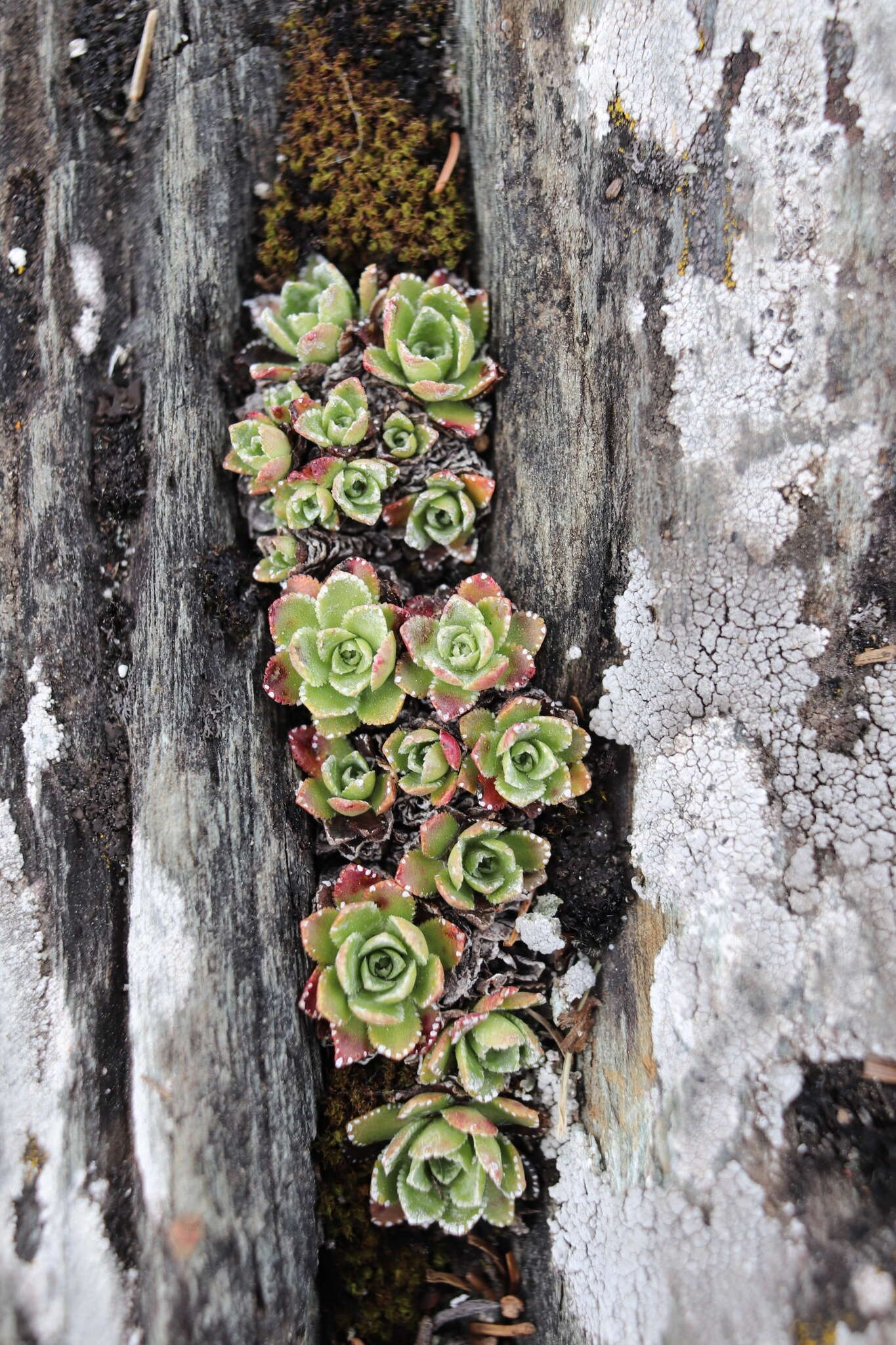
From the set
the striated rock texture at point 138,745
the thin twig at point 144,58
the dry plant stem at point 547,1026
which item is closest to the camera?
the striated rock texture at point 138,745

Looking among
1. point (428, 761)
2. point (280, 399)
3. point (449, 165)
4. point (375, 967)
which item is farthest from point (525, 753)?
point (449, 165)

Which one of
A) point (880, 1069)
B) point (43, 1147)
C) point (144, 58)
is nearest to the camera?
point (880, 1069)

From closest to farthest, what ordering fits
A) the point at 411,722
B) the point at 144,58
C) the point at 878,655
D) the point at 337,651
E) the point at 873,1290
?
the point at 873,1290, the point at 878,655, the point at 337,651, the point at 411,722, the point at 144,58

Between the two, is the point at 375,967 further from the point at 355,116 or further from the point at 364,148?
the point at 355,116

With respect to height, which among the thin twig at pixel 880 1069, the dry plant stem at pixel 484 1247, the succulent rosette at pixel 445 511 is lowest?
the dry plant stem at pixel 484 1247

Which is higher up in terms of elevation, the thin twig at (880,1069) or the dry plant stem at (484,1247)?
the thin twig at (880,1069)

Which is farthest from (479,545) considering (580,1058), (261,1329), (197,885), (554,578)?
(261,1329)

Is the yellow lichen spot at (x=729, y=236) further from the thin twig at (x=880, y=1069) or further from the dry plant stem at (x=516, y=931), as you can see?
the thin twig at (x=880, y=1069)

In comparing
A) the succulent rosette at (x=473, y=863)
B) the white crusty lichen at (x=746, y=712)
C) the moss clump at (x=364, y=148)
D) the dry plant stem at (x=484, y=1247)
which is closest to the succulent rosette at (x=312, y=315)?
the moss clump at (x=364, y=148)
